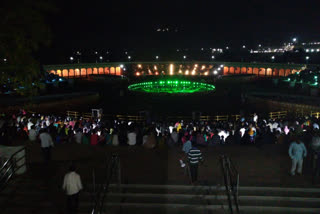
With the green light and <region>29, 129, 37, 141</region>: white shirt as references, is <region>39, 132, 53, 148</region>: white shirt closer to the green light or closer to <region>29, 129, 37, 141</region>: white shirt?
<region>29, 129, 37, 141</region>: white shirt

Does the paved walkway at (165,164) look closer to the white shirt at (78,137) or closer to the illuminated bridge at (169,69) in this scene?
the white shirt at (78,137)

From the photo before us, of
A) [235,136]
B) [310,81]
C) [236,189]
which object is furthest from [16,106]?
[310,81]

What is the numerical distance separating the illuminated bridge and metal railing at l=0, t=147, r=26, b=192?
52631 mm

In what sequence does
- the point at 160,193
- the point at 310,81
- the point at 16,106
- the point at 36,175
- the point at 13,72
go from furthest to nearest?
the point at 310,81 < the point at 16,106 < the point at 13,72 < the point at 36,175 < the point at 160,193

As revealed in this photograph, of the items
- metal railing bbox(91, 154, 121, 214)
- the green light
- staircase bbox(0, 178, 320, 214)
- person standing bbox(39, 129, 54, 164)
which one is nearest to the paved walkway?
person standing bbox(39, 129, 54, 164)

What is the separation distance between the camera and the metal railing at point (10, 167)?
29.0 ft

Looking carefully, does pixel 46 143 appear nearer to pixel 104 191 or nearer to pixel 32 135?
pixel 32 135

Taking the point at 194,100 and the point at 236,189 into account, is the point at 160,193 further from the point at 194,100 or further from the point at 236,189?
the point at 194,100

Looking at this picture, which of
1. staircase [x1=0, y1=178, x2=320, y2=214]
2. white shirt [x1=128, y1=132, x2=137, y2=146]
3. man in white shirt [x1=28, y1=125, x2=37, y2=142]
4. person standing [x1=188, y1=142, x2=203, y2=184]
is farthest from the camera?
man in white shirt [x1=28, y1=125, x2=37, y2=142]

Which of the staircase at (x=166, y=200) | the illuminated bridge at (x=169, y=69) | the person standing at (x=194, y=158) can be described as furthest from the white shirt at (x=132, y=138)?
the illuminated bridge at (x=169, y=69)

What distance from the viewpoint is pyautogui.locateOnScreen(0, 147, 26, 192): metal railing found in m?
8.84

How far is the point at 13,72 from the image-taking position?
11328 millimetres

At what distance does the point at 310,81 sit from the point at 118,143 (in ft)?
103

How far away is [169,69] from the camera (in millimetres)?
70125
